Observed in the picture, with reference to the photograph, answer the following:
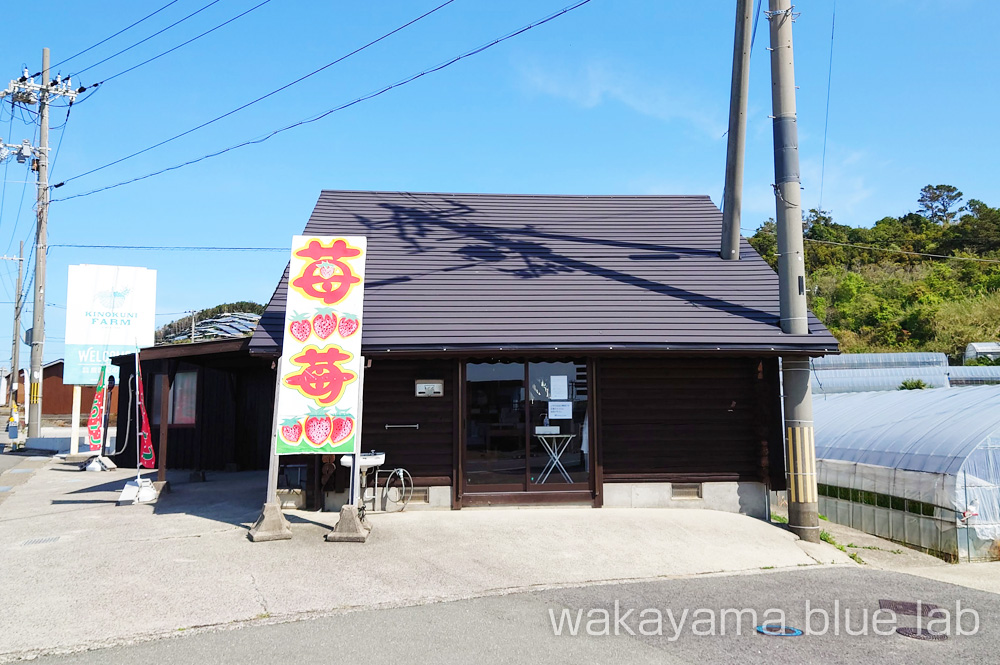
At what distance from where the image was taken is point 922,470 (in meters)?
10.4

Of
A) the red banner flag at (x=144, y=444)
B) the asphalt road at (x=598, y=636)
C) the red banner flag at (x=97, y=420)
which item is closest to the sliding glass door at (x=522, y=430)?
the asphalt road at (x=598, y=636)

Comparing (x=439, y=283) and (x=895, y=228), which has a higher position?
(x=895, y=228)

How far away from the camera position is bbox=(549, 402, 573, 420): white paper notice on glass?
10875 mm

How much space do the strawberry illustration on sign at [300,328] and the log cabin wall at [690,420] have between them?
4290mm

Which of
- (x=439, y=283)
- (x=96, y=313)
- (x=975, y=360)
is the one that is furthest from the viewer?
(x=975, y=360)

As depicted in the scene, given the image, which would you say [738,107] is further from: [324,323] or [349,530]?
[349,530]

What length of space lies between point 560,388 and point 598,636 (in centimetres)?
535

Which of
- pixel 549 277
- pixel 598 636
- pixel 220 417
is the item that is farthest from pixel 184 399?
pixel 598 636

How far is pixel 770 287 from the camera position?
12.0m

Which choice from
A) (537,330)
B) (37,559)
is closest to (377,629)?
(37,559)

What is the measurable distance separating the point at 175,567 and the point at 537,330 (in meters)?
5.45

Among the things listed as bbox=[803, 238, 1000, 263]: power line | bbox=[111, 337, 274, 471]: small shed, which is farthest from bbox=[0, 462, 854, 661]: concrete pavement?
bbox=[803, 238, 1000, 263]: power line

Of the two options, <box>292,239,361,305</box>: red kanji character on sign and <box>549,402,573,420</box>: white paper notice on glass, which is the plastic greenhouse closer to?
<box>549,402,573,420</box>: white paper notice on glass

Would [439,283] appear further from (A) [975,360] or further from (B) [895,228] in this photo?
(B) [895,228]
